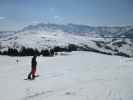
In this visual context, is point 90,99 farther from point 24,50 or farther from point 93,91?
point 24,50

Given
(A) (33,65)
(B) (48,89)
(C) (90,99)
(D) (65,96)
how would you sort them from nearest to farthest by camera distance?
(C) (90,99)
(D) (65,96)
(B) (48,89)
(A) (33,65)

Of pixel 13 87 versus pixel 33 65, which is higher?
pixel 33 65

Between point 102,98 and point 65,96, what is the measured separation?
2.33 meters

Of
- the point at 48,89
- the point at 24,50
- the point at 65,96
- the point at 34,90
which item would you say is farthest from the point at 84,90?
the point at 24,50

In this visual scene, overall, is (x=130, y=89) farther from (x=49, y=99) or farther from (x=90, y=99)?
(x=49, y=99)

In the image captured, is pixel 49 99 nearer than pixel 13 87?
Yes

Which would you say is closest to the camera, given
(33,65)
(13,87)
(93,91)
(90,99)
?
(90,99)

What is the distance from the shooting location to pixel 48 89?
45.0 feet

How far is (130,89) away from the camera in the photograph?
12766 millimetres

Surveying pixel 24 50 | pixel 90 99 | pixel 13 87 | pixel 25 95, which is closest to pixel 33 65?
pixel 13 87

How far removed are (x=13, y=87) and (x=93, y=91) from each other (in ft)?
21.5

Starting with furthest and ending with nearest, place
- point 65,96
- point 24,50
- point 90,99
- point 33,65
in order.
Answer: point 24,50, point 33,65, point 65,96, point 90,99

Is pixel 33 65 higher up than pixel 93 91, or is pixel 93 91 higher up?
pixel 33 65

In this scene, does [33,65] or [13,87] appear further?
[33,65]
